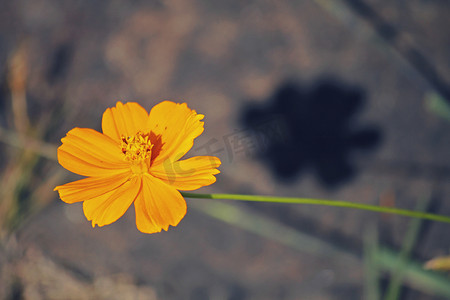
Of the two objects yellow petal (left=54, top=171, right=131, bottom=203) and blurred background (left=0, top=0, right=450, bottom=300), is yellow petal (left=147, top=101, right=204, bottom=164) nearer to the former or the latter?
yellow petal (left=54, top=171, right=131, bottom=203)

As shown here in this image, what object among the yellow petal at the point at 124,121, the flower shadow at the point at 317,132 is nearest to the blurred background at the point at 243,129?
the flower shadow at the point at 317,132

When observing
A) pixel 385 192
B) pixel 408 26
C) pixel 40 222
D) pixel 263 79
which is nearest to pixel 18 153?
pixel 40 222

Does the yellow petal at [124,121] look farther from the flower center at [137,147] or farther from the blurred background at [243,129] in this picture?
the blurred background at [243,129]

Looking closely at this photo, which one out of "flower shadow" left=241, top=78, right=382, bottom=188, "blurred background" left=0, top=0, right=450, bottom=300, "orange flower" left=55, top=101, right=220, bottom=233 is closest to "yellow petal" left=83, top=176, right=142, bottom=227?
"orange flower" left=55, top=101, right=220, bottom=233

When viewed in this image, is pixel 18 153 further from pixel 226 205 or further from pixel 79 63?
pixel 226 205

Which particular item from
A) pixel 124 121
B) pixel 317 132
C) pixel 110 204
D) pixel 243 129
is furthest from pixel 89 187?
pixel 317 132
